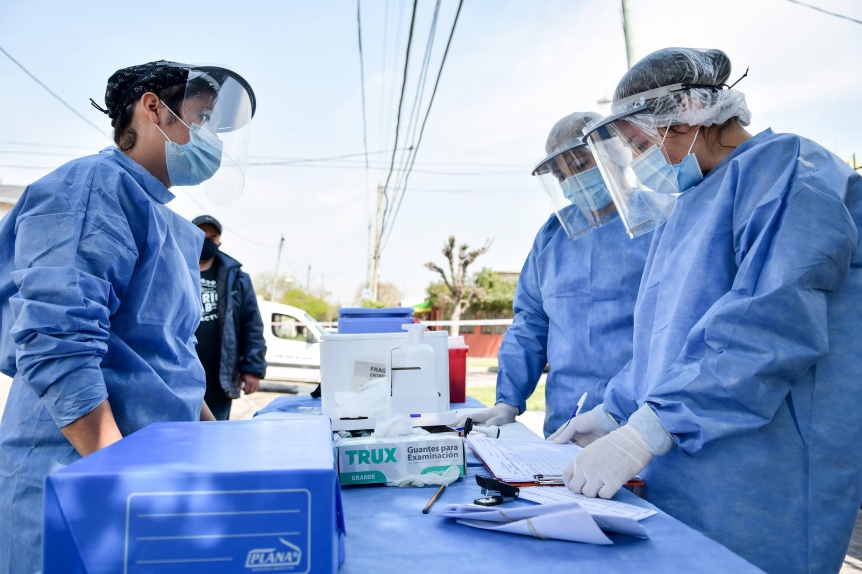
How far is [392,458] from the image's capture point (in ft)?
4.58

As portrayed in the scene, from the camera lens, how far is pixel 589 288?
2.29 m

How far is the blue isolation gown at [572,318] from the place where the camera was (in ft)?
7.22

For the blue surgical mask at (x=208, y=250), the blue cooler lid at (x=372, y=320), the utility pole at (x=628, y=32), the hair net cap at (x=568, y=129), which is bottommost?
the blue cooler lid at (x=372, y=320)

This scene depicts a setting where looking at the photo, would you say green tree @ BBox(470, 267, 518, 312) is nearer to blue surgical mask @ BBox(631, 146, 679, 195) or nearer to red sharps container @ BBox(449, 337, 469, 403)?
red sharps container @ BBox(449, 337, 469, 403)

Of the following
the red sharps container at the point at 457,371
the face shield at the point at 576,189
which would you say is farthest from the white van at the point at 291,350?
the face shield at the point at 576,189

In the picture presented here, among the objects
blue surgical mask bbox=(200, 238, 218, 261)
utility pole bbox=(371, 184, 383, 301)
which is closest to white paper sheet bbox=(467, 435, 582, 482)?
blue surgical mask bbox=(200, 238, 218, 261)

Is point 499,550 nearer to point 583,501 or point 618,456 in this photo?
point 583,501

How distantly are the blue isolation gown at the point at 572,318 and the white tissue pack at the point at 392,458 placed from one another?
3.02 ft

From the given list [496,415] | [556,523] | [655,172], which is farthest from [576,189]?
[556,523]

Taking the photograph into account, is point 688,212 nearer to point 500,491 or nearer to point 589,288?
point 589,288

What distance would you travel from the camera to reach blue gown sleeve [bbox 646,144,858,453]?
121 cm

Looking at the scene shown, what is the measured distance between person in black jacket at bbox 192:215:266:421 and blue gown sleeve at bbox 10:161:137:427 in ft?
9.38

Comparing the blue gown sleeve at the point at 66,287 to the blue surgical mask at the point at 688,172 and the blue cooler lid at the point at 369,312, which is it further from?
the blue cooler lid at the point at 369,312

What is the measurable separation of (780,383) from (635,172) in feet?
2.54
